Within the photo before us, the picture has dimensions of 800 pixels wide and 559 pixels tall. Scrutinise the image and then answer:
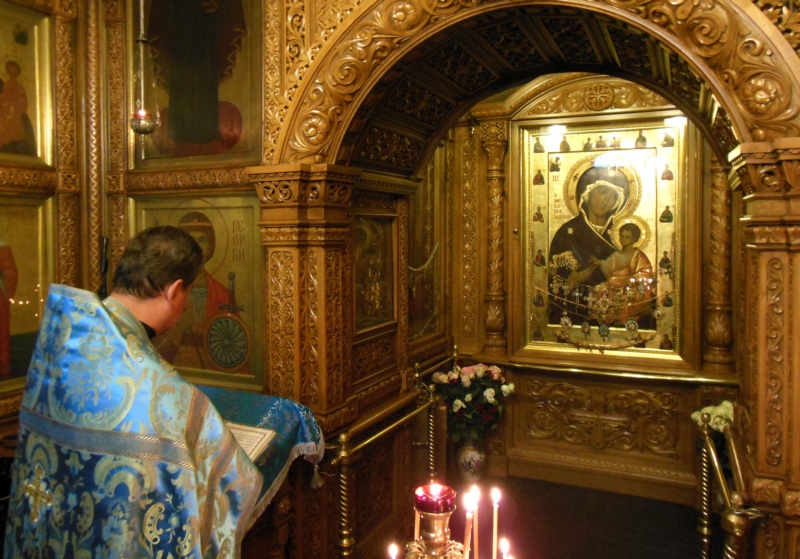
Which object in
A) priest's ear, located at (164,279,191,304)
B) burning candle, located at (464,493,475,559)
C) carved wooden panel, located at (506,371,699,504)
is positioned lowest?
carved wooden panel, located at (506,371,699,504)

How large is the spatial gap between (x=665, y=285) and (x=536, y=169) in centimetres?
140

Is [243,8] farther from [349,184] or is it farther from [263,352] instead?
[263,352]

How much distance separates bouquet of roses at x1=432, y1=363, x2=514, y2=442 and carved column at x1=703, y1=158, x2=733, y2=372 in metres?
1.58

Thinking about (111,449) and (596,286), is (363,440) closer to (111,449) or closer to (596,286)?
(111,449)

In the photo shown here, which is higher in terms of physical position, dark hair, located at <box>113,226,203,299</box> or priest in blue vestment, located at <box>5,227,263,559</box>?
dark hair, located at <box>113,226,203,299</box>

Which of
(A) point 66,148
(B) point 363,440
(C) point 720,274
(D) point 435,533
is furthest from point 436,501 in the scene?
(C) point 720,274

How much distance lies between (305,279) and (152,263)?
1229mm

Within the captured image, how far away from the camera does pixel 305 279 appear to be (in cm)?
308

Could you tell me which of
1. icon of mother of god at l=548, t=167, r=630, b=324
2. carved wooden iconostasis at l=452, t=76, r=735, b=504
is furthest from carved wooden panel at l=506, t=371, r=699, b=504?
icon of mother of god at l=548, t=167, r=630, b=324

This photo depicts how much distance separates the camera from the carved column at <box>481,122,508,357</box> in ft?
17.6

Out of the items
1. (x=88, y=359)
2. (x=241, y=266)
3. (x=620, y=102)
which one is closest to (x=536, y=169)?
(x=620, y=102)

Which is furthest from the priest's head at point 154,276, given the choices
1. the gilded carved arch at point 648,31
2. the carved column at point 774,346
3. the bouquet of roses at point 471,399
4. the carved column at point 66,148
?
the bouquet of roses at point 471,399

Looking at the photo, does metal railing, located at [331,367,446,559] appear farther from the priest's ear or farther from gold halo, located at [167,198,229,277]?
the priest's ear

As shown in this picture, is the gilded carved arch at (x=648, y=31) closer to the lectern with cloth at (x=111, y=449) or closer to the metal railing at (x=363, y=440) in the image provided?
the metal railing at (x=363, y=440)
